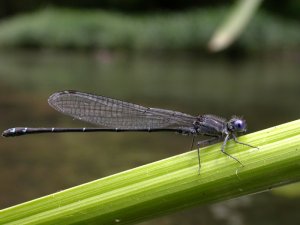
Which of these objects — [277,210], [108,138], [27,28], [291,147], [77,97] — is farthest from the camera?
[27,28]

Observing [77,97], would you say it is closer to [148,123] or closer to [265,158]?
[148,123]

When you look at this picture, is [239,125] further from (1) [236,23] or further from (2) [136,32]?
(2) [136,32]

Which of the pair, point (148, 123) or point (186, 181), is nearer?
point (186, 181)

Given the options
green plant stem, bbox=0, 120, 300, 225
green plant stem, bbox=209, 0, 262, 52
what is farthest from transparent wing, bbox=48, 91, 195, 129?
green plant stem, bbox=0, 120, 300, 225

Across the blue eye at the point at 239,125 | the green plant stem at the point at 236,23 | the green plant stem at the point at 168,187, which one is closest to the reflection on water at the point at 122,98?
the blue eye at the point at 239,125

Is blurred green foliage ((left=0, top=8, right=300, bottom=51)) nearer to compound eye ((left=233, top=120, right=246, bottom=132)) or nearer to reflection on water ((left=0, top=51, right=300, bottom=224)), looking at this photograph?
reflection on water ((left=0, top=51, right=300, bottom=224))

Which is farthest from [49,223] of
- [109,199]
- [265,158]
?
[265,158]

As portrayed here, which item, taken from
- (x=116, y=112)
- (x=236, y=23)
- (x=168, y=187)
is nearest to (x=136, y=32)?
(x=116, y=112)
